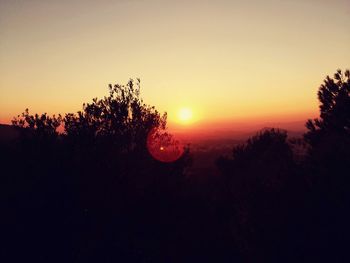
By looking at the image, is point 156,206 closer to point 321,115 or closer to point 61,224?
point 61,224

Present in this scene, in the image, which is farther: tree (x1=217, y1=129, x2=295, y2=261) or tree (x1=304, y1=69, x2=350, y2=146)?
tree (x1=304, y1=69, x2=350, y2=146)

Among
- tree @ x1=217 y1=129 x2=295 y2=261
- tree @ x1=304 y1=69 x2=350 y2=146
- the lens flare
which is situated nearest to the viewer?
tree @ x1=217 y1=129 x2=295 y2=261

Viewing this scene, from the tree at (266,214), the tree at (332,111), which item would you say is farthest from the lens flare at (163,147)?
the tree at (332,111)

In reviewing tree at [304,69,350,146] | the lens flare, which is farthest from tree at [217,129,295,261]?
tree at [304,69,350,146]

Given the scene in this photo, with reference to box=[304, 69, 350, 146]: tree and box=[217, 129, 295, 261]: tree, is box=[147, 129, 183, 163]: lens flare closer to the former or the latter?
box=[217, 129, 295, 261]: tree

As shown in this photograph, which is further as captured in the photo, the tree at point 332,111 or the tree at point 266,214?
the tree at point 332,111

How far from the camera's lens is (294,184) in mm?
14086

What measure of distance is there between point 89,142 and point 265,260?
1279 cm

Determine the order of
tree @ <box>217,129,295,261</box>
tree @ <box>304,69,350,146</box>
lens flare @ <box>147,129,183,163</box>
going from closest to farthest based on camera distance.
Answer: tree @ <box>217,129,295,261</box>, lens flare @ <box>147,129,183,163</box>, tree @ <box>304,69,350,146</box>

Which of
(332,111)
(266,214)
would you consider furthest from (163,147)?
(332,111)

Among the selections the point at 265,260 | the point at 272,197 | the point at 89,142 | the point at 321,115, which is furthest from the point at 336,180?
the point at 321,115

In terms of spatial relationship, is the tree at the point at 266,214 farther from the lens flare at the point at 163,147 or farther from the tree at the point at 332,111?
the tree at the point at 332,111

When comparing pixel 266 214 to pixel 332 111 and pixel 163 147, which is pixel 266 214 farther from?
pixel 332 111

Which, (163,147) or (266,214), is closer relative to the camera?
(266,214)
